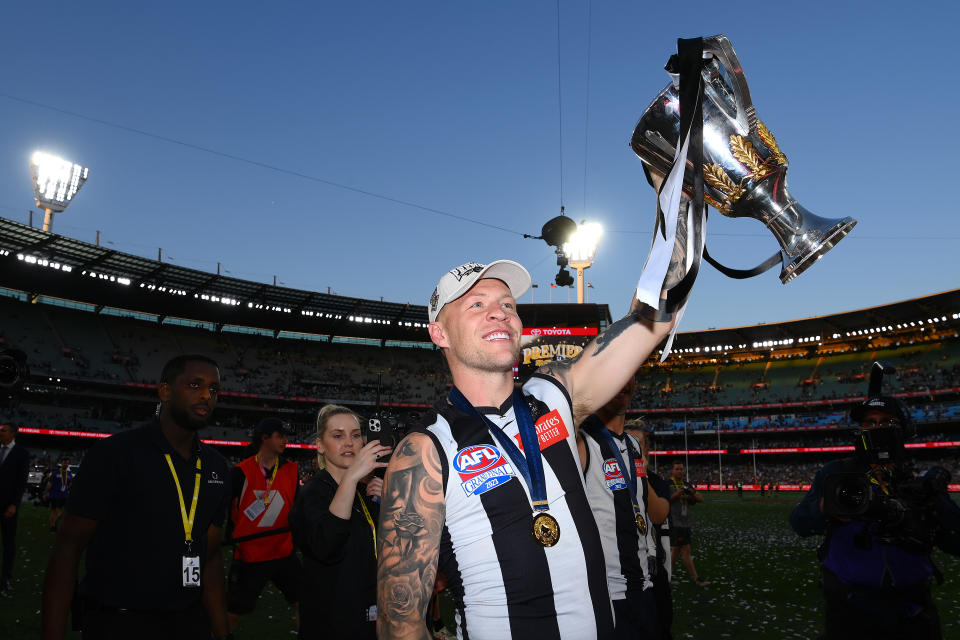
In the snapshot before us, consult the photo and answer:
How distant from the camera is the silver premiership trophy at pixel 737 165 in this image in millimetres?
2123

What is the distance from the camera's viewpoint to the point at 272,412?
54250 mm

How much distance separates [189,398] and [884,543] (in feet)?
14.5

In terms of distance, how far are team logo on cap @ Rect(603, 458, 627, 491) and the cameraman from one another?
1.26m

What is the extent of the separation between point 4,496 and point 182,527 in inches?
300

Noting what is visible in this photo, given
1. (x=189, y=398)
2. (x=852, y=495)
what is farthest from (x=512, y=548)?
(x=852, y=495)

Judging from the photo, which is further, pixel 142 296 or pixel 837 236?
pixel 142 296

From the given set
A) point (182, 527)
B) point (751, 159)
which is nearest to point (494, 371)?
point (751, 159)

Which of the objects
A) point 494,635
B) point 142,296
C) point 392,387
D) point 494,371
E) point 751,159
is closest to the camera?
point 494,635

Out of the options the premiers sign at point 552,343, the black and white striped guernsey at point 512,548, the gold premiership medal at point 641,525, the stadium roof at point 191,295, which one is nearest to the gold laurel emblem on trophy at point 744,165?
the black and white striped guernsey at point 512,548

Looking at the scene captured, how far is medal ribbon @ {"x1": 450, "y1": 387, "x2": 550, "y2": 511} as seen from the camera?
2209mm

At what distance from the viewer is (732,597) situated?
9594 millimetres

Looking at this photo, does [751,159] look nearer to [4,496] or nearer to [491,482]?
[491,482]

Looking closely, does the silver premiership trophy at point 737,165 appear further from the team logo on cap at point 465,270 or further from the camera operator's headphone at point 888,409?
the camera operator's headphone at point 888,409

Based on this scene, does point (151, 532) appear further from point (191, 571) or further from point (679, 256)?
point (679, 256)
